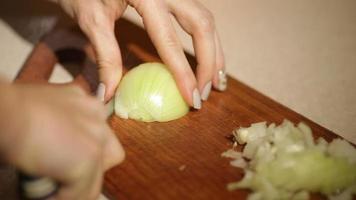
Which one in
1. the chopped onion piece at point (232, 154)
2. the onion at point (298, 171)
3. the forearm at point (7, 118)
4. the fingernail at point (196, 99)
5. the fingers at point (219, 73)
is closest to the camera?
the forearm at point (7, 118)

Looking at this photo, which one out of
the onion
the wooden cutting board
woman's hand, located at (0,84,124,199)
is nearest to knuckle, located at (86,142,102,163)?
woman's hand, located at (0,84,124,199)

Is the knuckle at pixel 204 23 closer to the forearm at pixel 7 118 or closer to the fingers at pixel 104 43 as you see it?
the fingers at pixel 104 43

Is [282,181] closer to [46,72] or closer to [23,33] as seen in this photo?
[46,72]

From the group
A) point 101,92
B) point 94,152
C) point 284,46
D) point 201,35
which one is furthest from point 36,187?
point 284,46

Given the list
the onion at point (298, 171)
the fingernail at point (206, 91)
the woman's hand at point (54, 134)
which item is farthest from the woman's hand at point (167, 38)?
the woman's hand at point (54, 134)

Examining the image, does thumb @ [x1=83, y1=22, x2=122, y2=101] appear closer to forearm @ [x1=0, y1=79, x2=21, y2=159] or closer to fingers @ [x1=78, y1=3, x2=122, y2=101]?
fingers @ [x1=78, y1=3, x2=122, y2=101]

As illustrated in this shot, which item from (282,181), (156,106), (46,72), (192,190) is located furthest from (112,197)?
(46,72)

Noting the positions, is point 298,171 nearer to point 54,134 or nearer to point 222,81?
point 222,81
